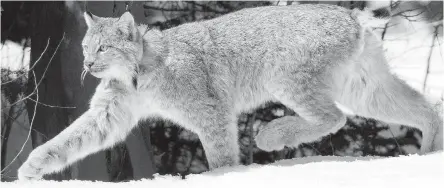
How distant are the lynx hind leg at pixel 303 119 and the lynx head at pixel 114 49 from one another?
1.11 meters

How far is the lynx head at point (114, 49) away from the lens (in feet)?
15.0

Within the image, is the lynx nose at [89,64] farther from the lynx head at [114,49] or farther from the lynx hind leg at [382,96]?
the lynx hind leg at [382,96]

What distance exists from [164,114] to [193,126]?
260mm

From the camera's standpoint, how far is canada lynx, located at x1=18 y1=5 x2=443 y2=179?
15.4 ft

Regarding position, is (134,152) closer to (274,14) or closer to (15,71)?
(15,71)

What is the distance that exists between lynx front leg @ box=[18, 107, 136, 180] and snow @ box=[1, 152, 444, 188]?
0.66 ft

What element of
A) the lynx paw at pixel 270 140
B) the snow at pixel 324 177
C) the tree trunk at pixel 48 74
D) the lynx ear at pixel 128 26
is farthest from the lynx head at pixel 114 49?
the tree trunk at pixel 48 74

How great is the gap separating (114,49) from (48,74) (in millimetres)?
3057

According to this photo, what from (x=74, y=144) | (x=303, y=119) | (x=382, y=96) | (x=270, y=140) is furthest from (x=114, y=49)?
(x=382, y=96)

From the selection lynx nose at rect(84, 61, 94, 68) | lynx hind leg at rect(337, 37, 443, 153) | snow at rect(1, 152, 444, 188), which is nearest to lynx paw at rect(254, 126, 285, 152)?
snow at rect(1, 152, 444, 188)

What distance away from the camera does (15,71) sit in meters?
7.61

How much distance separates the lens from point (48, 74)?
7.39 metres

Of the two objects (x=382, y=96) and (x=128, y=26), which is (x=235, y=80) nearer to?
(x=128, y=26)

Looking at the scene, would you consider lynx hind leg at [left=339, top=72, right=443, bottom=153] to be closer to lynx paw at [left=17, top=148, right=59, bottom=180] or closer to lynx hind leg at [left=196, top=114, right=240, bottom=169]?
Result: lynx hind leg at [left=196, top=114, right=240, bottom=169]
